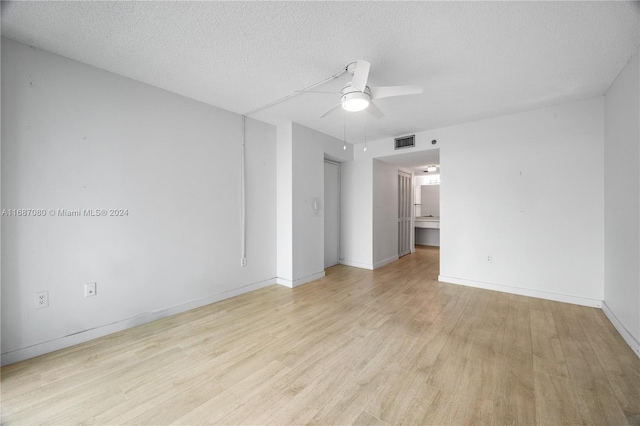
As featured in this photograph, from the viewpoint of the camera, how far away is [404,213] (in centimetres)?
624

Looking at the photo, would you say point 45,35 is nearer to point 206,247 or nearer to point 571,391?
point 206,247

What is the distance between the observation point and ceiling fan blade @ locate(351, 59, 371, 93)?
6.37 ft

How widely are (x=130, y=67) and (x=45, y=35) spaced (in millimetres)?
537

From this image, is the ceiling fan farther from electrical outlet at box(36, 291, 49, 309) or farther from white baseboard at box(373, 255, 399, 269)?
white baseboard at box(373, 255, 399, 269)

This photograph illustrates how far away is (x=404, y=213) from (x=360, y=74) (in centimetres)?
476

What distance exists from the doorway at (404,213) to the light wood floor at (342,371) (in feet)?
10.4

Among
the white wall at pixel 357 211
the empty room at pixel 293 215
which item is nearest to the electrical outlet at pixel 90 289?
the empty room at pixel 293 215

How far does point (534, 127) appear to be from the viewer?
3346mm

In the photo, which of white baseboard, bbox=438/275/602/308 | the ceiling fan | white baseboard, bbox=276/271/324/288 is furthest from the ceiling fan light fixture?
white baseboard, bbox=438/275/602/308

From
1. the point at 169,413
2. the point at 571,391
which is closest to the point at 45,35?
the point at 169,413

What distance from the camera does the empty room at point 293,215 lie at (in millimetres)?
1638

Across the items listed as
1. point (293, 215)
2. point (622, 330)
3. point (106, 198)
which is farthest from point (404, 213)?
point (106, 198)

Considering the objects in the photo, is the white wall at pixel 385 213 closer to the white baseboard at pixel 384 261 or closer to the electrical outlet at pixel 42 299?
the white baseboard at pixel 384 261

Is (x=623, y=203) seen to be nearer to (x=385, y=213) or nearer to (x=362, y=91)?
(x=362, y=91)
